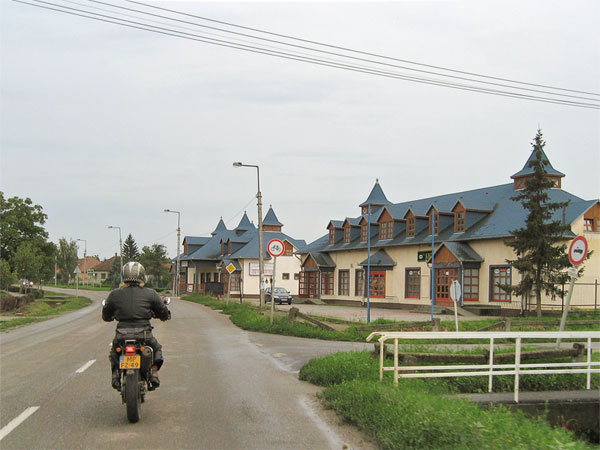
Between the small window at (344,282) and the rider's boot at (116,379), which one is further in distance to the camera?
the small window at (344,282)

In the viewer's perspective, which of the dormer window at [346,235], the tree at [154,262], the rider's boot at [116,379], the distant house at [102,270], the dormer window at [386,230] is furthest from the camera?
the distant house at [102,270]

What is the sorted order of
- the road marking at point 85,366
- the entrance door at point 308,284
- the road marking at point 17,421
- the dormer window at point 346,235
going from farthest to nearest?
the entrance door at point 308,284, the dormer window at point 346,235, the road marking at point 85,366, the road marking at point 17,421

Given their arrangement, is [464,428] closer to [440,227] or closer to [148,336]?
[148,336]

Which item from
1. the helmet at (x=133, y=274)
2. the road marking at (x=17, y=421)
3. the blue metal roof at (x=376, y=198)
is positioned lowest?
the road marking at (x=17, y=421)

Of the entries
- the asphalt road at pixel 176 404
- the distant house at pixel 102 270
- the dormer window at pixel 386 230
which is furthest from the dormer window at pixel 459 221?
the distant house at pixel 102 270

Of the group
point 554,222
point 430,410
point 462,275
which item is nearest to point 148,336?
point 430,410

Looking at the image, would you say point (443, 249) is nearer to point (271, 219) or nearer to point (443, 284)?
point (443, 284)

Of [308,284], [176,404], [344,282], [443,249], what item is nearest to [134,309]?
[176,404]

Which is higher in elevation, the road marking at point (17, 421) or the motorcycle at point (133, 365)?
the motorcycle at point (133, 365)

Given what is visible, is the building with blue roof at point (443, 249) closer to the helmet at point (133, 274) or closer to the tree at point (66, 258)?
the helmet at point (133, 274)

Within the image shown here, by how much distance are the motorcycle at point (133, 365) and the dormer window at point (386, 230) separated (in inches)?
1560

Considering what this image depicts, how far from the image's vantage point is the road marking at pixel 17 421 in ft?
22.0

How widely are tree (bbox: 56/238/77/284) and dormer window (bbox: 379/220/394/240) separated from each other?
9657cm

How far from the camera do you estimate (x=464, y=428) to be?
6.19 meters
